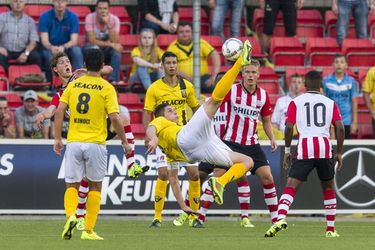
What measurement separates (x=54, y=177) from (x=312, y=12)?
664cm

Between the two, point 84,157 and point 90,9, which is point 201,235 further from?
point 90,9

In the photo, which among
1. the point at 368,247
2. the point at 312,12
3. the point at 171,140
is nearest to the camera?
the point at 368,247

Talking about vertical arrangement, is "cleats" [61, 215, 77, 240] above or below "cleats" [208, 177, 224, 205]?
below

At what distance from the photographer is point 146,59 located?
734 inches

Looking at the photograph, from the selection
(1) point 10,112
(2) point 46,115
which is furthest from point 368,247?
(1) point 10,112

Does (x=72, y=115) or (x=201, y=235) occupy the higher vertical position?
(x=72, y=115)

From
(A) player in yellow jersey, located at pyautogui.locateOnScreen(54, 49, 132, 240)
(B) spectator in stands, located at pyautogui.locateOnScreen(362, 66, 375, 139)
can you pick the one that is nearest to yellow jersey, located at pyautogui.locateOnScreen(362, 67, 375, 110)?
(B) spectator in stands, located at pyautogui.locateOnScreen(362, 66, 375, 139)

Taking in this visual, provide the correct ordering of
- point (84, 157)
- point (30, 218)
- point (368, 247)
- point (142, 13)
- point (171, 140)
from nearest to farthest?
point (368, 247) → point (84, 157) → point (171, 140) → point (30, 218) → point (142, 13)

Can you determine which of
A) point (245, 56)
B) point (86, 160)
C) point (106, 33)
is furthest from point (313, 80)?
point (106, 33)

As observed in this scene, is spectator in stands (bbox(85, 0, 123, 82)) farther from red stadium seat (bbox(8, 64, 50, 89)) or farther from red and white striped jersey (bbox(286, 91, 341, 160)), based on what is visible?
red and white striped jersey (bbox(286, 91, 341, 160))

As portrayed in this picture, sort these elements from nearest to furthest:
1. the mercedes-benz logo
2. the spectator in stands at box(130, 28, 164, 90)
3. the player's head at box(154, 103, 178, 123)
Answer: the player's head at box(154, 103, 178, 123), the mercedes-benz logo, the spectator in stands at box(130, 28, 164, 90)

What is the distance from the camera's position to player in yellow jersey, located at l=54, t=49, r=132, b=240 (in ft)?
38.8

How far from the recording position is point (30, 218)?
1669 centimetres

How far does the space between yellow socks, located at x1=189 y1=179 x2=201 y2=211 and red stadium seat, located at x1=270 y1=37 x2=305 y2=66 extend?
5.59 m
